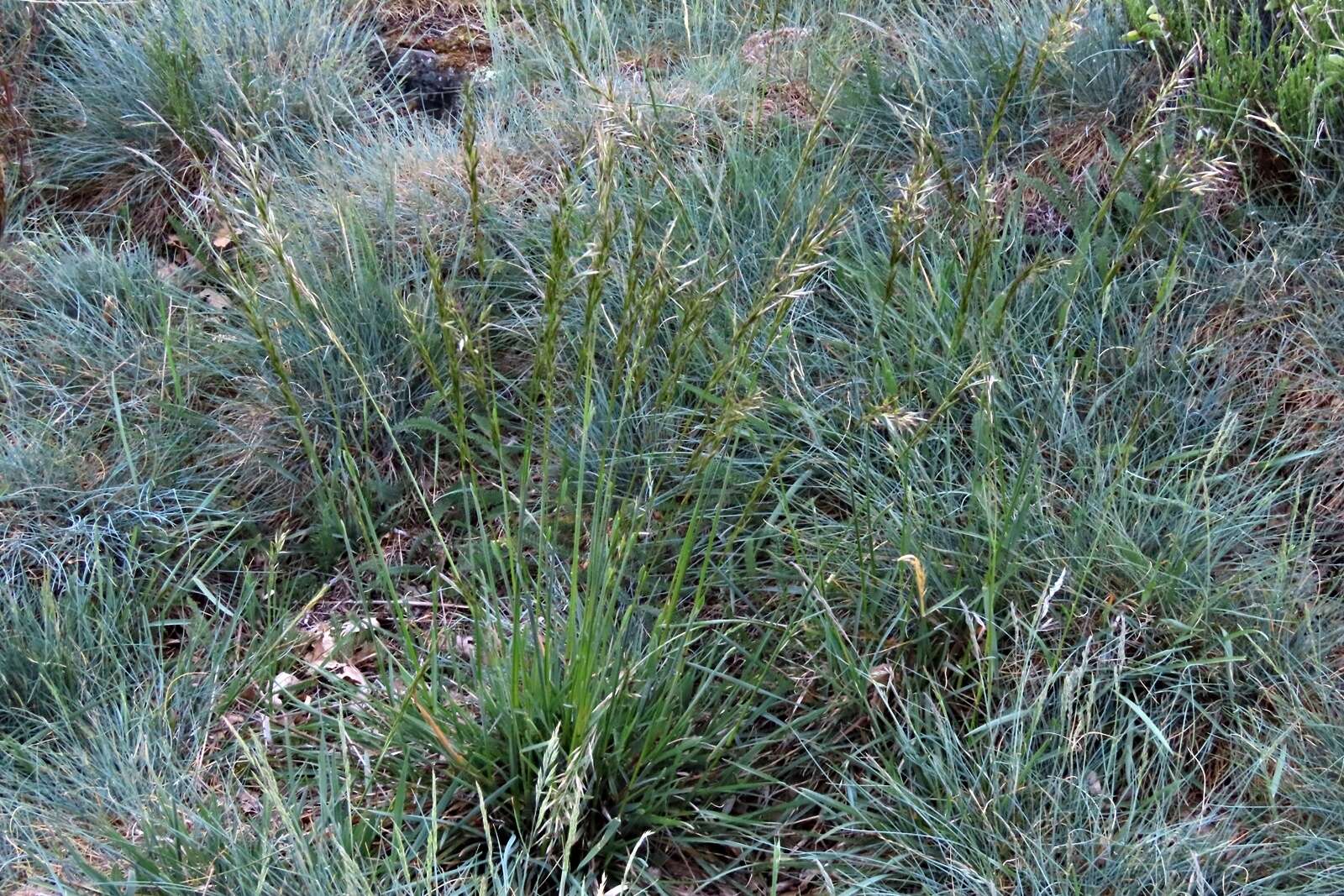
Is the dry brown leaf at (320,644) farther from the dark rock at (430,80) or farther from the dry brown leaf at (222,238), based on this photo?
the dark rock at (430,80)

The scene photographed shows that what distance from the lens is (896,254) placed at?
7.16ft

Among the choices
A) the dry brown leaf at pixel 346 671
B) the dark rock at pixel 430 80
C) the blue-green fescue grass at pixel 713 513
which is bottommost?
the dry brown leaf at pixel 346 671

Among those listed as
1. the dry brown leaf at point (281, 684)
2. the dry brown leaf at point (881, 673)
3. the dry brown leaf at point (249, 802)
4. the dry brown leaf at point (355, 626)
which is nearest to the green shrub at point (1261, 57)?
the dry brown leaf at point (881, 673)

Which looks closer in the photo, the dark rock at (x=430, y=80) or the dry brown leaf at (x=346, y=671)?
the dry brown leaf at (x=346, y=671)

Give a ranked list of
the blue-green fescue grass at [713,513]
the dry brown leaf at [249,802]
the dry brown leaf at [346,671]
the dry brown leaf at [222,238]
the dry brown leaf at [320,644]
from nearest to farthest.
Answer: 1. the blue-green fescue grass at [713,513]
2. the dry brown leaf at [249,802]
3. the dry brown leaf at [346,671]
4. the dry brown leaf at [320,644]
5. the dry brown leaf at [222,238]

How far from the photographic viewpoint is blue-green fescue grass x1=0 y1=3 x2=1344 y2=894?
233 cm

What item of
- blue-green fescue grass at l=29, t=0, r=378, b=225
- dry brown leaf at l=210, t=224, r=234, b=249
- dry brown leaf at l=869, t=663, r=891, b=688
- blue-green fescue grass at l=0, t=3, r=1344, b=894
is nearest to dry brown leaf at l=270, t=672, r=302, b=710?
blue-green fescue grass at l=0, t=3, r=1344, b=894

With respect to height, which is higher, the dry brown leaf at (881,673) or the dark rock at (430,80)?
the dark rock at (430,80)

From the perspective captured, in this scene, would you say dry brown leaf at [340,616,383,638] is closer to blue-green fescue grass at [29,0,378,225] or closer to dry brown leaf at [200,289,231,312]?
dry brown leaf at [200,289,231,312]

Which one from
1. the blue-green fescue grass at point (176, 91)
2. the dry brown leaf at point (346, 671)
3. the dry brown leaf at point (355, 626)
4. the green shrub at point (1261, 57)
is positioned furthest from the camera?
the blue-green fescue grass at point (176, 91)

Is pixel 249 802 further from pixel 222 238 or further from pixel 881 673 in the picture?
pixel 222 238

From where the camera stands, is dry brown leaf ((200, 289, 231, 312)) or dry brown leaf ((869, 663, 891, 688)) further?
dry brown leaf ((200, 289, 231, 312))

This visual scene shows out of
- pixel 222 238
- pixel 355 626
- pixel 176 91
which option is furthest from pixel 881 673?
pixel 176 91

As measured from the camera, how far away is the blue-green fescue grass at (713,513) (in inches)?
91.7
